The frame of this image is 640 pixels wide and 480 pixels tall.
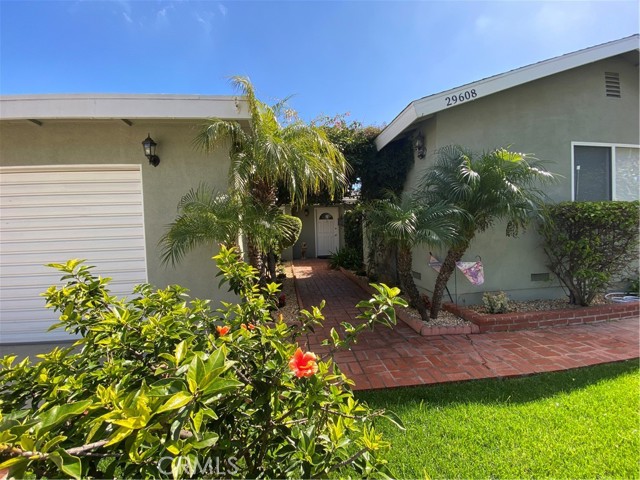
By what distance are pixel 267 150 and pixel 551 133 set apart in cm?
605

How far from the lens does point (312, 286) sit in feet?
30.7

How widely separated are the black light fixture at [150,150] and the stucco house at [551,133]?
477 cm

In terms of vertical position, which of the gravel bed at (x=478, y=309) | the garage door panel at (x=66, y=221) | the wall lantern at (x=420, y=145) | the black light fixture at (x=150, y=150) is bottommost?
the gravel bed at (x=478, y=309)

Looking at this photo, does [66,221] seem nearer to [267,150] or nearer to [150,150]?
[150,150]

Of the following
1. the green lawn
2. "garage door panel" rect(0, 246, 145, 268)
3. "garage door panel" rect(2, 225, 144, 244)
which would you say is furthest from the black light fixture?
the green lawn

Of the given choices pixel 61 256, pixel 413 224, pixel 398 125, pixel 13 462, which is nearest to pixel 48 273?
pixel 61 256

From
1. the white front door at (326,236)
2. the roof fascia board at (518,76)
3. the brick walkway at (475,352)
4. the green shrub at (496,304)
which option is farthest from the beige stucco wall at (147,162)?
the white front door at (326,236)

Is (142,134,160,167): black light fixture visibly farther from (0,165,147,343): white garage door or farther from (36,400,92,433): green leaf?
(36,400,92,433): green leaf

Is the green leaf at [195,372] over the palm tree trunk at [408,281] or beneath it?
over

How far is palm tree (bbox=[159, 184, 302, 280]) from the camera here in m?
4.46

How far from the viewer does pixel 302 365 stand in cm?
133

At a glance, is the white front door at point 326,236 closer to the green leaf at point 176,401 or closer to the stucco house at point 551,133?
the stucco house at point 551,133

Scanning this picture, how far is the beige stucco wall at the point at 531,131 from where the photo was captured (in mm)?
5945

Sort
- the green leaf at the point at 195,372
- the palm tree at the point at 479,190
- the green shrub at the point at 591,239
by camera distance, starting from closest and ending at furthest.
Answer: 1. the green leaf at the point at 195,372
2. the palm tree at the point at 479,190
3. the green shrub at the point at 591,239
